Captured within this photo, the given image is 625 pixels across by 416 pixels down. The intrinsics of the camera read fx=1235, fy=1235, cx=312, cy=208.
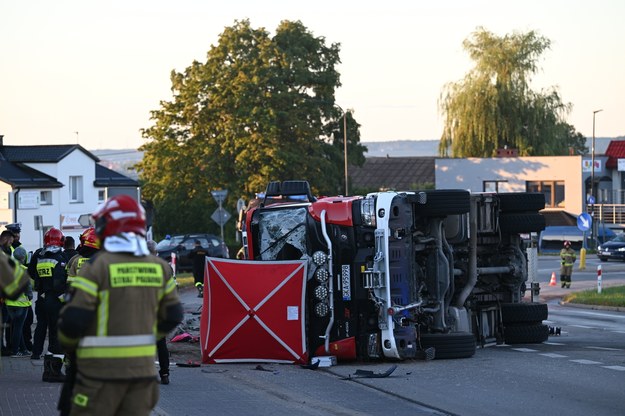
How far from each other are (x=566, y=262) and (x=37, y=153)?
43.1 metres

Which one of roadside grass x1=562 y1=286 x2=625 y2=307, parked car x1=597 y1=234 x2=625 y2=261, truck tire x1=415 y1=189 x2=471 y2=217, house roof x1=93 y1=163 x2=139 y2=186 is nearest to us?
truck tire x1=415 y1=189 x2=471 y2=217

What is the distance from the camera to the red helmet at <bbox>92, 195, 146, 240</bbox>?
6.66 m

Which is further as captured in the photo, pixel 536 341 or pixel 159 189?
pixel 159 189

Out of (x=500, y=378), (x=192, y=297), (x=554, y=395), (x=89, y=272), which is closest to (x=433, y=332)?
(x=500, y=378)

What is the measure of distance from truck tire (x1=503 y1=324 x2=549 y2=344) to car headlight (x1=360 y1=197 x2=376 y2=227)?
4036mm

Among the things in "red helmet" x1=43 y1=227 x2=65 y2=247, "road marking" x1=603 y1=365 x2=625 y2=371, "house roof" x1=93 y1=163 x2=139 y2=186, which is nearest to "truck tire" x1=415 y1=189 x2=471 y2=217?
"road marking" x1=603 y1=365 x2=625 y2=371

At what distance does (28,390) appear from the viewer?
12.5 m

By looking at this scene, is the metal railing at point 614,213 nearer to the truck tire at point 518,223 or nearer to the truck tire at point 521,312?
the truck tire at point 521,312

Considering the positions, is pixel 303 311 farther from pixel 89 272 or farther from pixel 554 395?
pixel 89 272

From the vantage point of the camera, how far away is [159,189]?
2648 inches

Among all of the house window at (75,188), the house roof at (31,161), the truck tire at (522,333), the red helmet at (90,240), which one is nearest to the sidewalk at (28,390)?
the red helmet at (90,240)

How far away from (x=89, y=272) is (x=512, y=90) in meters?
71.8

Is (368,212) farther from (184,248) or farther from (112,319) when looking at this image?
(184,248)

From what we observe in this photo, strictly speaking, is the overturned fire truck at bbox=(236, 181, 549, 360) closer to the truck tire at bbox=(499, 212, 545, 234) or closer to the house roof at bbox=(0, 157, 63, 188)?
the truck tire at bbox=(499, 212, 545, 234)
